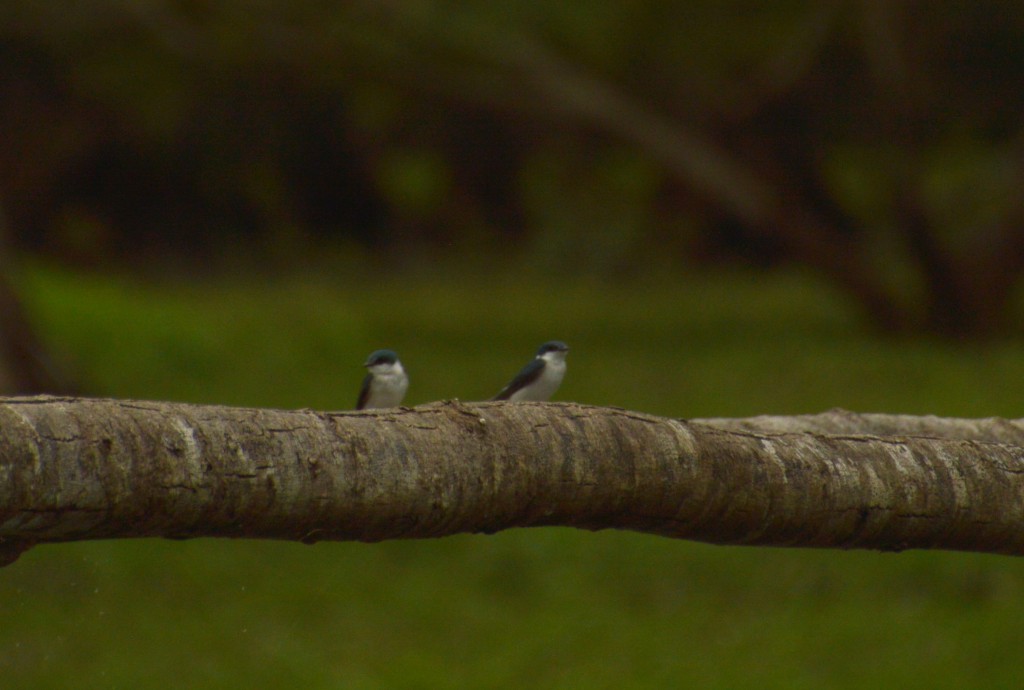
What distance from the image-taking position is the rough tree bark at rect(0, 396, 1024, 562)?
127 inches

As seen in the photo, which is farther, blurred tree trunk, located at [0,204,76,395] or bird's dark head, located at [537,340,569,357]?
blurred tree trunk, located at [0,204,76,395]

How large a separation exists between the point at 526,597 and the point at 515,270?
1524 cm

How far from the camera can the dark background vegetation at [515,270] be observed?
28.3 ft

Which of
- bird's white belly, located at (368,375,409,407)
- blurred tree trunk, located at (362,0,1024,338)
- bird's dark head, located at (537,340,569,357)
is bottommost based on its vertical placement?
bird's white belly, located at (368,375,409,407)

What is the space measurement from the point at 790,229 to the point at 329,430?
1466 centimetres

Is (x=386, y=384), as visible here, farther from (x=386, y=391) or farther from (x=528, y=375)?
(x=528, y=375)

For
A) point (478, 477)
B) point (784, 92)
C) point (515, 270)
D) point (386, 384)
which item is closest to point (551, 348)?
point (386, 384)

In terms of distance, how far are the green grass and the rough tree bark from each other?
3516 mm

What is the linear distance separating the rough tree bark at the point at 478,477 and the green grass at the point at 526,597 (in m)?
3.52

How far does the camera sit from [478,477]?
368 cm

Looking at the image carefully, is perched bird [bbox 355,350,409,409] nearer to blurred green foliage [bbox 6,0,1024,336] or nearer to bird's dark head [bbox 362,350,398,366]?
bird's dark head [bbox 362,350,398,366]

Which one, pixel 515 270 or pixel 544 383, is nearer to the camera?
pixel 544 383

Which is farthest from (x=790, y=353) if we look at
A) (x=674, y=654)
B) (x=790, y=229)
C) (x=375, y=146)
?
(x=375, y=146)

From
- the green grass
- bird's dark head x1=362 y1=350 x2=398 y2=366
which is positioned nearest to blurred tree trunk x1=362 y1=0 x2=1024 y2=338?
the green grass
